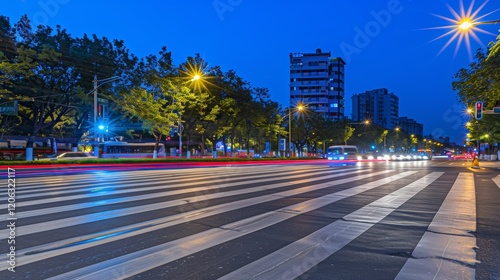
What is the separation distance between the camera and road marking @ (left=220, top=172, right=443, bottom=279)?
4.23m

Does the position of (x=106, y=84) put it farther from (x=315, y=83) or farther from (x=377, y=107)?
(x=377, y=107)

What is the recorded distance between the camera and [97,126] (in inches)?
1014

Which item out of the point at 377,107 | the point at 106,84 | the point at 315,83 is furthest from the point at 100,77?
the point at 377,107

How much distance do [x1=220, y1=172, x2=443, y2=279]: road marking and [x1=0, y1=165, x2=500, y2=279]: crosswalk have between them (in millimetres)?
14

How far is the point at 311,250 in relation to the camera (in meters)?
5.12

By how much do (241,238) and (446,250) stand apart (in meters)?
3.11

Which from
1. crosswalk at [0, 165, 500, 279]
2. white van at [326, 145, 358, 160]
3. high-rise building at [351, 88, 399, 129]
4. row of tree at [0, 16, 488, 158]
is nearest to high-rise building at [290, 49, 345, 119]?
high-rise building at [351, 88, 399, 129]

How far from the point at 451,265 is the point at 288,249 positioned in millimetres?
2136

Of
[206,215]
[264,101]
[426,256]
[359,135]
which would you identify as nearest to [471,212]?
[426,256]

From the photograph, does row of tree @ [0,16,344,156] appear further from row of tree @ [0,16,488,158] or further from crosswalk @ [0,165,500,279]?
crosswalk @ [0,165,500,279]

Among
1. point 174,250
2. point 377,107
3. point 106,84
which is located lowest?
point 174,250

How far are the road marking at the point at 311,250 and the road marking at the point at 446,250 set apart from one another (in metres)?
1.03

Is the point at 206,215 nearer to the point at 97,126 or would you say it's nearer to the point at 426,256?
the point at 426,256

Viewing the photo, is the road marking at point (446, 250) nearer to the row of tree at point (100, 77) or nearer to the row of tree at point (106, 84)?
the row of tree at point (106, 84)
